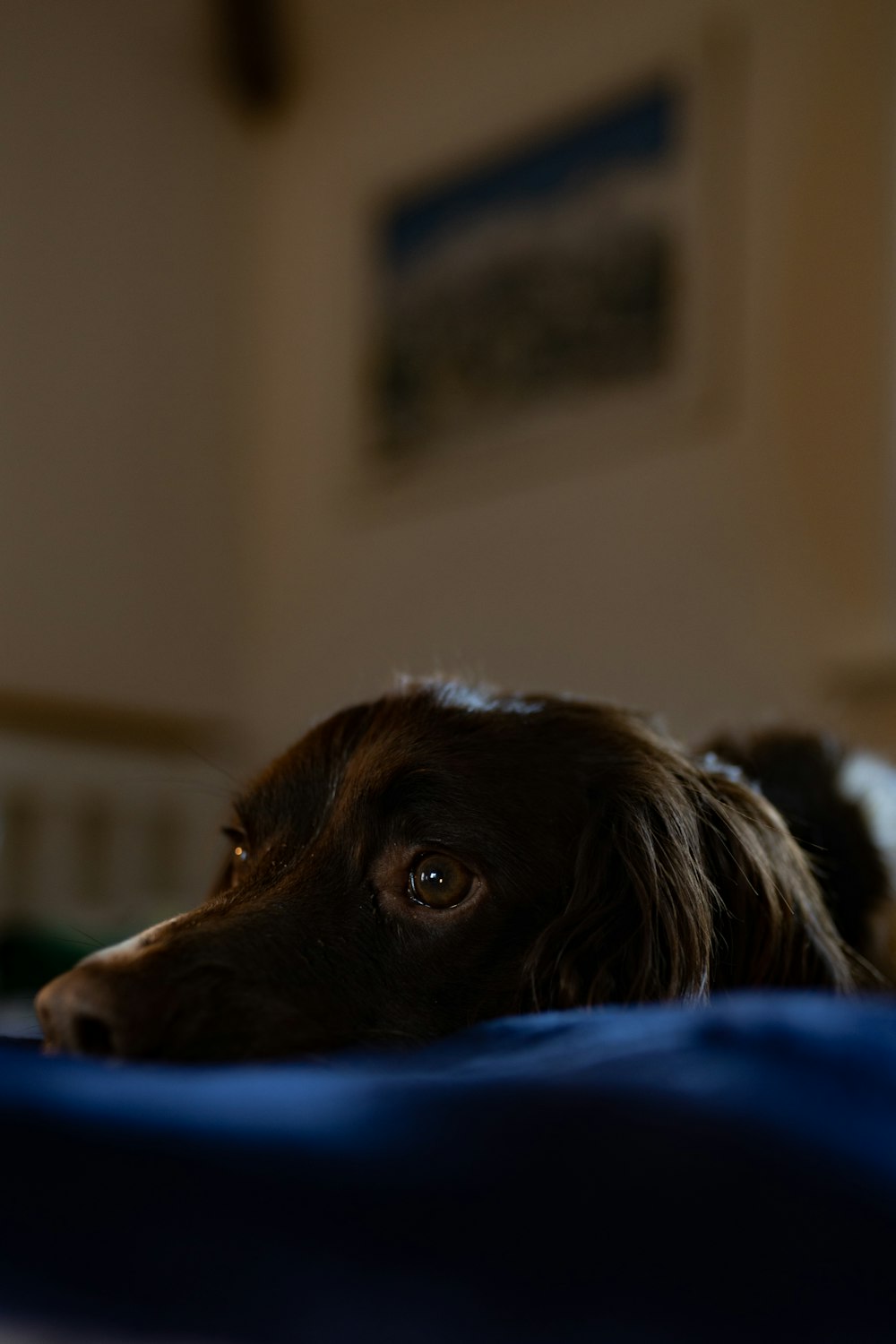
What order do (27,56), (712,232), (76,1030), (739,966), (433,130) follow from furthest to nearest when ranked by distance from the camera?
(433,130) < (27,56) < (712,232) < (739,966) < (76,1030)

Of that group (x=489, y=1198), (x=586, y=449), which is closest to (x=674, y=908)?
(x=489, y=1198)

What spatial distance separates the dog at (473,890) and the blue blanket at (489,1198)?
0.32 meters

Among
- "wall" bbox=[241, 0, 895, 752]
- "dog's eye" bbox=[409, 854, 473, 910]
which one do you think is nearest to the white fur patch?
"dog's eye" bbox=[409, 854, 473, 910]

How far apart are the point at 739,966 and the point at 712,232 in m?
2.09

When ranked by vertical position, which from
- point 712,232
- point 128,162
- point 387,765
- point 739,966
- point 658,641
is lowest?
point 739,966

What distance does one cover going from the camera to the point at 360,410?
3.34 metres

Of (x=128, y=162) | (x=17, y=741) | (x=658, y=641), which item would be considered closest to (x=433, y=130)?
(x=128, y=162)

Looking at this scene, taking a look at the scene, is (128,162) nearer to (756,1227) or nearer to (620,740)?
(620,740)

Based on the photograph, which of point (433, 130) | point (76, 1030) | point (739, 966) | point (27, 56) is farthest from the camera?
point (433, 130)

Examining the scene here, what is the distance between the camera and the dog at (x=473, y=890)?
75cm

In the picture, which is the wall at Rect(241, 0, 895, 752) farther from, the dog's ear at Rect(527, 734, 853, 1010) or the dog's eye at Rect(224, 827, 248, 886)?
the dog's ear at Rect(527, 734, 853, 1010)

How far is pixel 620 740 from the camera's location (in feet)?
3.25

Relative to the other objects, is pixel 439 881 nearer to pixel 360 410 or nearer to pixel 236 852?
pixel 236 852

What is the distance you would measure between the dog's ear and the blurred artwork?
1.90 metres
